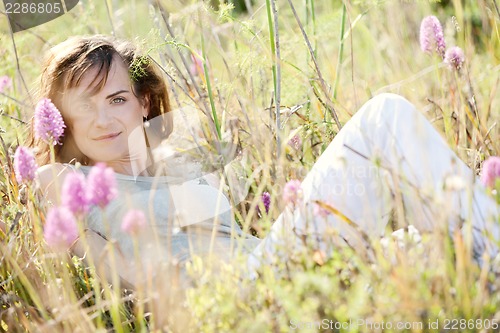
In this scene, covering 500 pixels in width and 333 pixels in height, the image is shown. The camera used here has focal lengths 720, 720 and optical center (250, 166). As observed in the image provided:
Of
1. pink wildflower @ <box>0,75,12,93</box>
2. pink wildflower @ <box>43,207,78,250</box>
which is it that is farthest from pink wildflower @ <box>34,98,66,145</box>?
pink wildflower @ <box>0,75,12,93</box>

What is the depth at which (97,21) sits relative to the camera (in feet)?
8.05

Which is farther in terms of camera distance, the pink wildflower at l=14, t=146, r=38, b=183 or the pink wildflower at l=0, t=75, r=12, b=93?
the pink wildflower at l=0, t=75, r=12, b=93

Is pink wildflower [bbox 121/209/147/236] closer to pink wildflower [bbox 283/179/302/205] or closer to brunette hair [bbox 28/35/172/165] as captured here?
pink wildflower [bbox 283/179/302/205]

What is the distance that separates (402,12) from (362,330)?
221cm

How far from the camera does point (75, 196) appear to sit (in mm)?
1090

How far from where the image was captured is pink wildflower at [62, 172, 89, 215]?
3.57 ft

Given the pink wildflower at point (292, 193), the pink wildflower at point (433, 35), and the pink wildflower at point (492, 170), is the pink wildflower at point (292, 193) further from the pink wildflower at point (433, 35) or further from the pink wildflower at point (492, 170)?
the pink wildflower at point (433, 35)

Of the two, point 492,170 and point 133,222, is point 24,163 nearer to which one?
point 133,222

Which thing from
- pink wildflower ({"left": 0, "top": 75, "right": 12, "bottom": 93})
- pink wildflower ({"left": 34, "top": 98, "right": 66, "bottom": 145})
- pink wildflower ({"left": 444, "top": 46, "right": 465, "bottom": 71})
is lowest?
pink wildflower ({"left": 444, "top": 46, "right": 465, "bottom": 71})

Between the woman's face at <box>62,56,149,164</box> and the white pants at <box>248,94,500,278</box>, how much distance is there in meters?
0.59

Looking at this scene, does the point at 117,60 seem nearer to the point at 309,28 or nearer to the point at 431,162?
the point at 309,28
